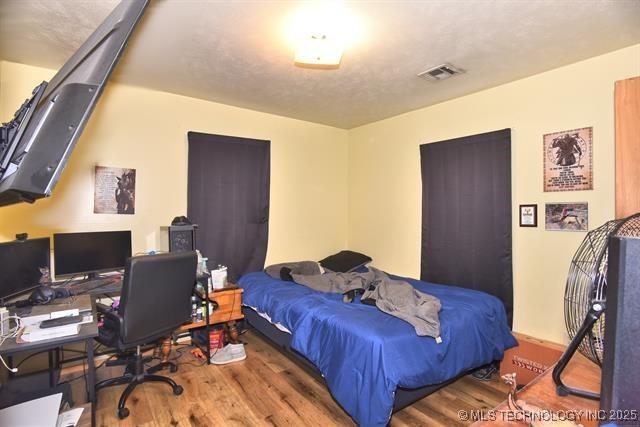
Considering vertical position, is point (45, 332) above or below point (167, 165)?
below

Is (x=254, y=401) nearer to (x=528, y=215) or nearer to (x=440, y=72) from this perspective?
(x=528, y=215)

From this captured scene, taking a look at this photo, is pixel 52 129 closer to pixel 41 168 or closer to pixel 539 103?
pixel 41 168

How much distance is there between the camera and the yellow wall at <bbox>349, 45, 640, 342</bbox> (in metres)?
2.45

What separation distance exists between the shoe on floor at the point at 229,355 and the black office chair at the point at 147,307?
1.73ft

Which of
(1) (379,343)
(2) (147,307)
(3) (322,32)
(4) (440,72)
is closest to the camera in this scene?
(1) (379,343)

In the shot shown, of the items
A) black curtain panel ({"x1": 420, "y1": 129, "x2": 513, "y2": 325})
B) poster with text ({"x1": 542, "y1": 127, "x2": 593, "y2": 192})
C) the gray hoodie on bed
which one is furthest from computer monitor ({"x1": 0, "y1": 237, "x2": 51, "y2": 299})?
poster with text ({"x1": 542, "y1": 127, "x2": 593, "y2": 192})

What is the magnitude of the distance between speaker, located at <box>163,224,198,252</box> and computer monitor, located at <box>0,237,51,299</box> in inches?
34.2

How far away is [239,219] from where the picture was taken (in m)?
3.72

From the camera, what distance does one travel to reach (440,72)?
2.73 m

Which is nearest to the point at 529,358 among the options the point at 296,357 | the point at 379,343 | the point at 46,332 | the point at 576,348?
the point at 379,343

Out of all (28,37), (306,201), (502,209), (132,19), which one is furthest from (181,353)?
(502,209)

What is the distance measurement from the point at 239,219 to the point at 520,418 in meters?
3.20

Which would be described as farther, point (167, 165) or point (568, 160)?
point (167, 165)

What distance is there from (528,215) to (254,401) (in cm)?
267
